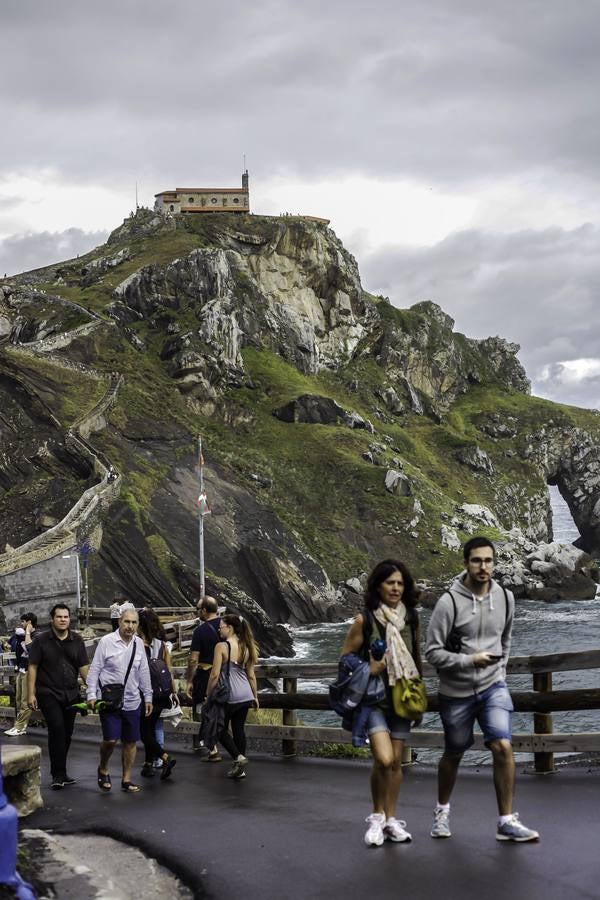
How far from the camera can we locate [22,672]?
19.7 m

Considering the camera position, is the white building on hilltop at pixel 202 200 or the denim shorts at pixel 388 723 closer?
the denim shorts at pixel 388 723

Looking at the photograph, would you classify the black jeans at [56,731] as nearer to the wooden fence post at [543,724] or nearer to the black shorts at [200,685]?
the black shorts at [200,685]

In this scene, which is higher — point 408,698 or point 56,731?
point 408,698

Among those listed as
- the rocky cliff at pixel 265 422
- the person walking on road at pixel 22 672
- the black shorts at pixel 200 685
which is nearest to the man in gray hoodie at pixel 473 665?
the black shorts at pixel 200 685

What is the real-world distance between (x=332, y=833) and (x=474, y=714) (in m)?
1.66

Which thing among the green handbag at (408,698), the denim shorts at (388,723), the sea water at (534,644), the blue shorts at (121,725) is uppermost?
the green handbag at (408,698)

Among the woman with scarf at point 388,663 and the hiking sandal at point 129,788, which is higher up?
the woman with scarf at point 388,663

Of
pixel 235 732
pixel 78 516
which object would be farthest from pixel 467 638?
pixel 78 516

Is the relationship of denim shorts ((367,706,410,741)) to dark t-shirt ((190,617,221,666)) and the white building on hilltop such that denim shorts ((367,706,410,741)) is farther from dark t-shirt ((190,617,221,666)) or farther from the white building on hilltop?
the white building on hilltop

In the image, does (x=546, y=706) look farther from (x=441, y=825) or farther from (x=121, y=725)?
(x=121, y=725)

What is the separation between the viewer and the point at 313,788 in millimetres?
10617

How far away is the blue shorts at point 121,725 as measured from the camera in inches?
452

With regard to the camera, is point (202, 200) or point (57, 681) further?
point (202, 200)

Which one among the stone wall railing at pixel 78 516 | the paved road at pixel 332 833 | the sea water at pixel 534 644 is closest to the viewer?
the paved road at pixel 332 833
